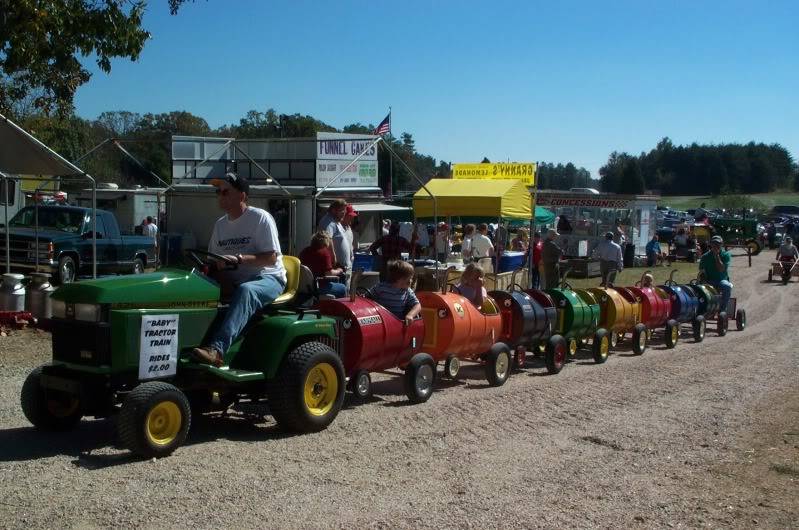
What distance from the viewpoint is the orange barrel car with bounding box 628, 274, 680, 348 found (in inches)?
565

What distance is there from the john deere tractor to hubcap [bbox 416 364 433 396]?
57.7 inches

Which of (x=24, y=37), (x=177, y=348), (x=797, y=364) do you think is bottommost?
(x=797, y=364)

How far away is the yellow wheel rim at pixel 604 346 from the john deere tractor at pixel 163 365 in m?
6.02

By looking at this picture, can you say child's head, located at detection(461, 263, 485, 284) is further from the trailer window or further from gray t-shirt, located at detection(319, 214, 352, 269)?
the trailer window

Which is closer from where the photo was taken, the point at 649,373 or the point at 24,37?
the point at 649,373

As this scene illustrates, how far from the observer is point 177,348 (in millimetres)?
6891

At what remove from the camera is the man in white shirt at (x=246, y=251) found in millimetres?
7262

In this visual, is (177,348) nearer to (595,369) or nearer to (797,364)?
(595,369)

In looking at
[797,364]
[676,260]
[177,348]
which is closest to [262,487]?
[177,348]

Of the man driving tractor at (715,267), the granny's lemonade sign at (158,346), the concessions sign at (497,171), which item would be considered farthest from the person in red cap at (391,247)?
the granny's lemonade sign at (158,346)

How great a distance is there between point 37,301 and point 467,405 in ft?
25.0

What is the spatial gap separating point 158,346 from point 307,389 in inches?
58.8

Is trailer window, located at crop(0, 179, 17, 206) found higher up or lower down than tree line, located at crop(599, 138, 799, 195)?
lower down

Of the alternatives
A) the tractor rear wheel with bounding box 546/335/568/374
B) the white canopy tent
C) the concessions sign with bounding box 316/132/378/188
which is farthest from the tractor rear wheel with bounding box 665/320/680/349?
the concessions sign with bounding box 316/132/378/188
